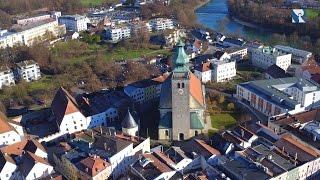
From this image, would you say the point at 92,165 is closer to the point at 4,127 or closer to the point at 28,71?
the point at 4,127

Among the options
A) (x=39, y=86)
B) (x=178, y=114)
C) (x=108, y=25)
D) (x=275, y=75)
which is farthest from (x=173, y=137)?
(x=108, y=25)

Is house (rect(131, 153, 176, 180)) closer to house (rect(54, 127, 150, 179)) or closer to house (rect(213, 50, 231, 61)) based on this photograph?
house (rect(54, 127, 150, 179))

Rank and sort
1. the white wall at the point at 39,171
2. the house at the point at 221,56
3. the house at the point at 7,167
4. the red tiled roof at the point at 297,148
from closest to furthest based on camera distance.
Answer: the white wall at the point at 39,171 < the red tiled roof at the point at 297,148 < the house at the point at 7,167 < the house at the point at 221,56

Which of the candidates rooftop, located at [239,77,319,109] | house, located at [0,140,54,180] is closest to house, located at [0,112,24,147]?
house, located at [0,140,54,180]

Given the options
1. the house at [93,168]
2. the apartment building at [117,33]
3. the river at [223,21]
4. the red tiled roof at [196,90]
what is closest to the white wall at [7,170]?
the house at [93,168]

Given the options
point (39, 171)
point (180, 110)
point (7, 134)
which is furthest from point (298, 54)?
point (39, 171)

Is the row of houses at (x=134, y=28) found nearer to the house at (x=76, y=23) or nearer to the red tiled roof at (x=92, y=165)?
the house at (x=76, y=23)
